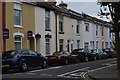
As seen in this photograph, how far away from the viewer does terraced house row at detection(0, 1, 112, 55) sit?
3062 cm

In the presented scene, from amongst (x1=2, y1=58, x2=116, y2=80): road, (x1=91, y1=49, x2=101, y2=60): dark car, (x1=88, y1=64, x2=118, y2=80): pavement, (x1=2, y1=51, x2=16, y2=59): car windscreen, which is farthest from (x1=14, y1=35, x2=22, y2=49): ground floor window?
(x1=91, y1=49, x2=101, y2=60): dark car

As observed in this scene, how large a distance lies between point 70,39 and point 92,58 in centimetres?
626

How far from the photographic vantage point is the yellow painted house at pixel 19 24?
30.3m

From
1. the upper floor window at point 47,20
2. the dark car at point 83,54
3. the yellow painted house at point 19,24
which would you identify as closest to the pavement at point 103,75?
the yellow painted house at point 19,24

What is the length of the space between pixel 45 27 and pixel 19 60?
14.8 metres

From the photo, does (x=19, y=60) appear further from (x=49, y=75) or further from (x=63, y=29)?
(x=63, y=29)

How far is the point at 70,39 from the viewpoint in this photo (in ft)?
151

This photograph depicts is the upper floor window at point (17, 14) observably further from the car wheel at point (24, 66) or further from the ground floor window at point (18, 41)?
the car wheel at point (24, 66)

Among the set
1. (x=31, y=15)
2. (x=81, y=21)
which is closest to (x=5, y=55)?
(x=31, y=15)

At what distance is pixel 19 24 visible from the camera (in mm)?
32031

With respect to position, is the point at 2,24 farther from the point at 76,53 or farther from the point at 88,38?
the point at 88,38

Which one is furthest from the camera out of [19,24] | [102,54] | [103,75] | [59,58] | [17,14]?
[102,54]

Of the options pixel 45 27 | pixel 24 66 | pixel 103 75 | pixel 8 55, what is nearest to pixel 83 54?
pixel 45 27

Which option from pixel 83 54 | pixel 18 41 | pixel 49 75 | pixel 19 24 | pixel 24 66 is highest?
pixel 19 24
